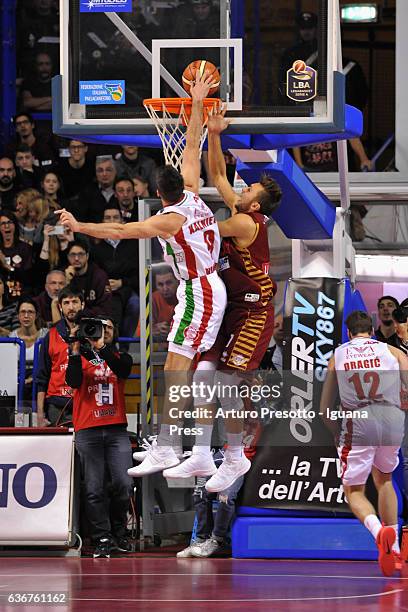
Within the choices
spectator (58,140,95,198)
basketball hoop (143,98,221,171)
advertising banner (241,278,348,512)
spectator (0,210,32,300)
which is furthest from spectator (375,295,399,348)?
basketball hoop (143,98,221,171)

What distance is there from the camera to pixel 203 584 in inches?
444

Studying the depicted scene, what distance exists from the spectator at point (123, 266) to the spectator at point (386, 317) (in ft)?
9.99

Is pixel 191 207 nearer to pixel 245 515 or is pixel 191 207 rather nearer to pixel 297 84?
pixel 297 84

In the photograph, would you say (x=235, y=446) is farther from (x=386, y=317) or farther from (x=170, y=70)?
(x=386, y=317)

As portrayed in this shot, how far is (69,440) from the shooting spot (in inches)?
532

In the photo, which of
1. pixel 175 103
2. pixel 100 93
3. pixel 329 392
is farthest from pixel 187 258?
pixel 329 392

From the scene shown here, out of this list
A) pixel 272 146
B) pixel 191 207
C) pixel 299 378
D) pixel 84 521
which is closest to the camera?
pixel 191 207

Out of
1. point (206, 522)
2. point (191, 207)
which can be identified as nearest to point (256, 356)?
point (191, 207)

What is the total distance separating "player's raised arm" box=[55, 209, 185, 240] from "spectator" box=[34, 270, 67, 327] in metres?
6.33

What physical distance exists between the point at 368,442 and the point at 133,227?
13.2 ft

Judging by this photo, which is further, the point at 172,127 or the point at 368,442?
the point at 368,442

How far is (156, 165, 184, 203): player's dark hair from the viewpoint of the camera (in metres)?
9.22

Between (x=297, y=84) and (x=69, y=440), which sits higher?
(x=297, y=84)

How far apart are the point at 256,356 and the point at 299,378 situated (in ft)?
9.87
